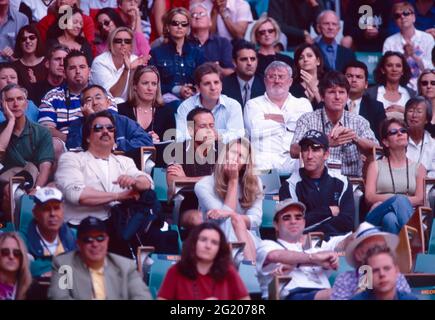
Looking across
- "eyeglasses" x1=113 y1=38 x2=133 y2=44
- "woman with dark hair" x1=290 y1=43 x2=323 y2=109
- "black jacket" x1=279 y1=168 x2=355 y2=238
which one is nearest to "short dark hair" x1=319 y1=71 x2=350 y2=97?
"woman with dark hair" x1=290 y1=43 x2=323 y2=109

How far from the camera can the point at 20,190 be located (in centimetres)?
982

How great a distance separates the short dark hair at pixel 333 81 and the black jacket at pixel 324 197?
3.15 feet

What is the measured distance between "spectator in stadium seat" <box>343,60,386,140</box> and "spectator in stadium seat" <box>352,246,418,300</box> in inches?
99.1

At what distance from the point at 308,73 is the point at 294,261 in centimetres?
289

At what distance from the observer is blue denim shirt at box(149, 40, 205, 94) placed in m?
11.5

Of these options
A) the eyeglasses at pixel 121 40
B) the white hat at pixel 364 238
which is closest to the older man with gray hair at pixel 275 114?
the eyeglasses at pixel 121 40

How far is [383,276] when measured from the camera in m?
8.66

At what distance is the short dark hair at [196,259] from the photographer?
340 inches

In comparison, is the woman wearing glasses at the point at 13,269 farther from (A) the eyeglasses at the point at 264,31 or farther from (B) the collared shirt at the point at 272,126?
(A) the eyeglasses at the point at 264,31

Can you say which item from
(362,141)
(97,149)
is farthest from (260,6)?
(97,149)

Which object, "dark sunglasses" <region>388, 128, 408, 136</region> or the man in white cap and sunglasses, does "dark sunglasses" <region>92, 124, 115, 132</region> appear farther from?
"dark sunglasses" <region>388, 128, 408, 136</region>

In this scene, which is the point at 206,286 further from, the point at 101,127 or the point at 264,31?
the point at 264,31

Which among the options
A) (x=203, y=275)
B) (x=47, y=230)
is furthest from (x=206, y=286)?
(x=47, y=230)

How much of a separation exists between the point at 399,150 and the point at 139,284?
8.43 feet
